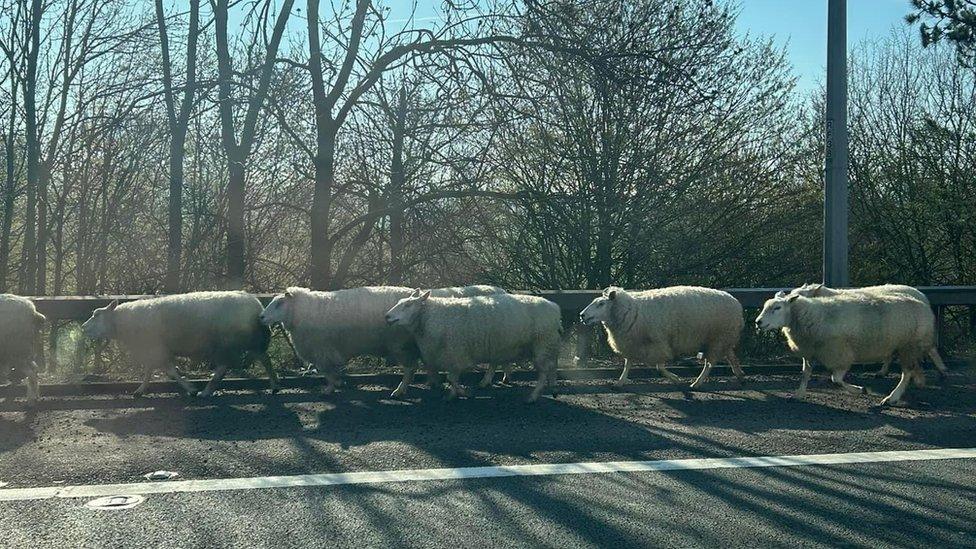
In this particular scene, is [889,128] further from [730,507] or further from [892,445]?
[730,507]

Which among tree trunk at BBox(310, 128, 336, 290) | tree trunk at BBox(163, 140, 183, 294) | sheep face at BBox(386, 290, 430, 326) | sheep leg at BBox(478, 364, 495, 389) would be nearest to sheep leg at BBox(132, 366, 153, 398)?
sheep face at BBox(386, 290, 430, 326)

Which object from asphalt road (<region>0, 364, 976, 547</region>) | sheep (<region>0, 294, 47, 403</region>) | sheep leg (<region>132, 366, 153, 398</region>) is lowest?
asphalt road (<region>0, 364, 976, 547</region>)

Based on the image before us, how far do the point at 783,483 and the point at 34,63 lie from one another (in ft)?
57.2

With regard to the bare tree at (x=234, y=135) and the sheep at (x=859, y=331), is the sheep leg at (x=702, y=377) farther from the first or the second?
the bare tree at (x=234, y=135)

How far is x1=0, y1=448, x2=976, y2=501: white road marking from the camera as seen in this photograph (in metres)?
5.71

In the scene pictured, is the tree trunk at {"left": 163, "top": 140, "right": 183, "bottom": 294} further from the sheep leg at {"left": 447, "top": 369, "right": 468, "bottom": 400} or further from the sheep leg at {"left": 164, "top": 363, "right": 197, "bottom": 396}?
the sheep leg at {"left": 447, "top": 369, "right": 468, "bottom": 400}

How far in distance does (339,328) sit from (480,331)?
5.74 ft

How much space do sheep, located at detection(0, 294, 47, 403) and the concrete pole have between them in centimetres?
954

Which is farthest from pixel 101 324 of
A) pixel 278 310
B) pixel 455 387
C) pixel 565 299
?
pixel 565 299

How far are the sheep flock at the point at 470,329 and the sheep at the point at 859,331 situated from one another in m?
0.01

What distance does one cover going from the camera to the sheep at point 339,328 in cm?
1028

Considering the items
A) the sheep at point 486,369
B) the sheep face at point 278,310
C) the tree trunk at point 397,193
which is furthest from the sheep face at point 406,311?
the tree trunk at point 397,193

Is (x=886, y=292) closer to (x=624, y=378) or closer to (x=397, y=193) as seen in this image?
(x=624, y=378)

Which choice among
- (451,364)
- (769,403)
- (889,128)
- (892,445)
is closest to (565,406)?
(451,364)
